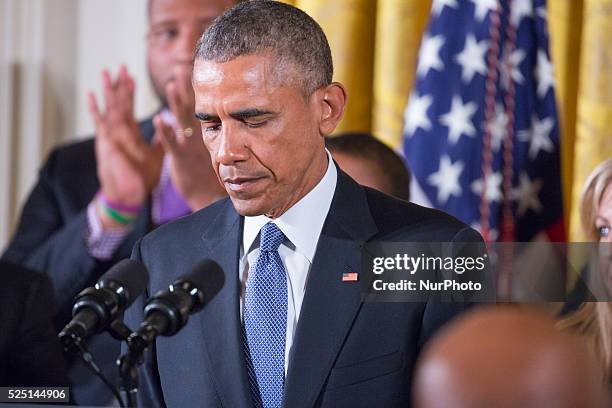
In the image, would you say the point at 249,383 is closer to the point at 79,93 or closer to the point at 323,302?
the point at 323,302

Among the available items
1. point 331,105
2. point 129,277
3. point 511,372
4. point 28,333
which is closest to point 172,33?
point 28,333

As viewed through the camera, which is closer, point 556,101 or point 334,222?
point 334,222

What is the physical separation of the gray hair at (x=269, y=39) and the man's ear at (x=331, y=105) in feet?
0.11

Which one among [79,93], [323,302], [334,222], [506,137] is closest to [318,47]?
[334,222]

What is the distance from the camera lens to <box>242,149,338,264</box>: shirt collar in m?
2.16

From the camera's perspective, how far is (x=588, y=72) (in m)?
3.16

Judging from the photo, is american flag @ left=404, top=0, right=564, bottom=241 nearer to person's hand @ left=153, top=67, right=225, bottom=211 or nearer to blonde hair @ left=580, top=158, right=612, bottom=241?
blonde hair @ left=580, top=158, right=612, bottom=241

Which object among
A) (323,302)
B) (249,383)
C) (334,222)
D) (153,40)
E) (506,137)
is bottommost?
(249,383)

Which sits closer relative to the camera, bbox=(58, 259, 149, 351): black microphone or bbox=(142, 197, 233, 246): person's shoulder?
bbox=(58, 259, 149, 351): black microphone

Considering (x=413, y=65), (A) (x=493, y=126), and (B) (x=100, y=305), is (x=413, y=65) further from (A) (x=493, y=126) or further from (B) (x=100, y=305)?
(B) (x=100, y=305)

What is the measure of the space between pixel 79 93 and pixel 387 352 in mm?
1700

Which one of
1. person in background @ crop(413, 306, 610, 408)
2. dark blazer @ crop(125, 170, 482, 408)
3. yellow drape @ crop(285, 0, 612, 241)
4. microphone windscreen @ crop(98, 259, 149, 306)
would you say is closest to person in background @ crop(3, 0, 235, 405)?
yellow drape @ crop(285, 0, 612, 241)

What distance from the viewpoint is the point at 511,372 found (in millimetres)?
910

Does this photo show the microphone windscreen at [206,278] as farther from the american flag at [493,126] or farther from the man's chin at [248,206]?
the american flag at [493,126]
